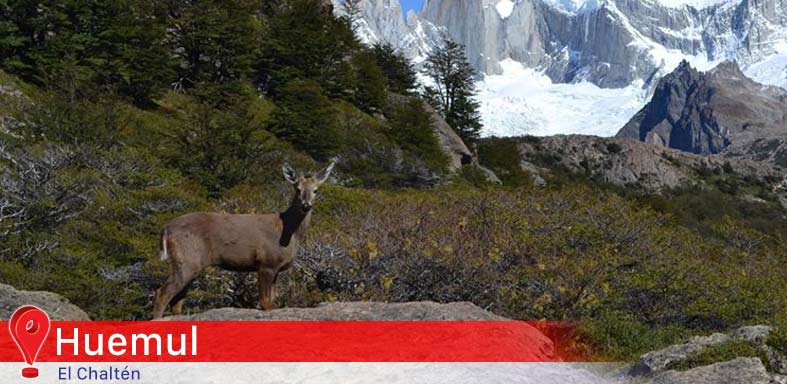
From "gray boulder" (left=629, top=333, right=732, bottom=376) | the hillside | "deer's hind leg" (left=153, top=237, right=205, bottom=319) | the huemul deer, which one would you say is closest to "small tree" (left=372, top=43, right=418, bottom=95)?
the hillside

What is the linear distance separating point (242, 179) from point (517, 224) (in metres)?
11.4

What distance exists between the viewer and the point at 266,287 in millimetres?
8875

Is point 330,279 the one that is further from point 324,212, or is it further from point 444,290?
point 324,212

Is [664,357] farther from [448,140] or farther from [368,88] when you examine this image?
[448,140]

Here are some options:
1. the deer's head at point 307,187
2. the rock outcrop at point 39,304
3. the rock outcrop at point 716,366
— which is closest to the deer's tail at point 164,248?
the rock outcrop at point 39,304

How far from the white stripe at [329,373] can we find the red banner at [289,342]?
0.16 metres

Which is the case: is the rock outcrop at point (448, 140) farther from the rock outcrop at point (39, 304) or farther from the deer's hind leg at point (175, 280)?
the rock outcrop at point (39, 304)

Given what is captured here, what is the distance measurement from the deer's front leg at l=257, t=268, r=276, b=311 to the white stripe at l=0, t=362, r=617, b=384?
2283 mm

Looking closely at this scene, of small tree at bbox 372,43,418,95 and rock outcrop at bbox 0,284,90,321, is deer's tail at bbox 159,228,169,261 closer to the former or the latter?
rock outcrop at bbox 0,284,90,321

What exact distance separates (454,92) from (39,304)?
197 ft

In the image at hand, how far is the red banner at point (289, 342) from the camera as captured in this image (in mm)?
6723

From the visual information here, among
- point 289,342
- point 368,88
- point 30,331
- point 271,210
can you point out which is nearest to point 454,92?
point 368,88

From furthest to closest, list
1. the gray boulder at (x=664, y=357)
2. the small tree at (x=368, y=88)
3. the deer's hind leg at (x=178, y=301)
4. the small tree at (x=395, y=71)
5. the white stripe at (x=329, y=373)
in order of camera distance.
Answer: the small tree at (x=395, y=71), the small tree at (x=368, y=88), the deer's hind leg at (x=178, y=301), the gray boulder at (x=664, y=357), the white stripe at (x=329, y=373)

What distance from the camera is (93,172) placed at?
57.1 feet
